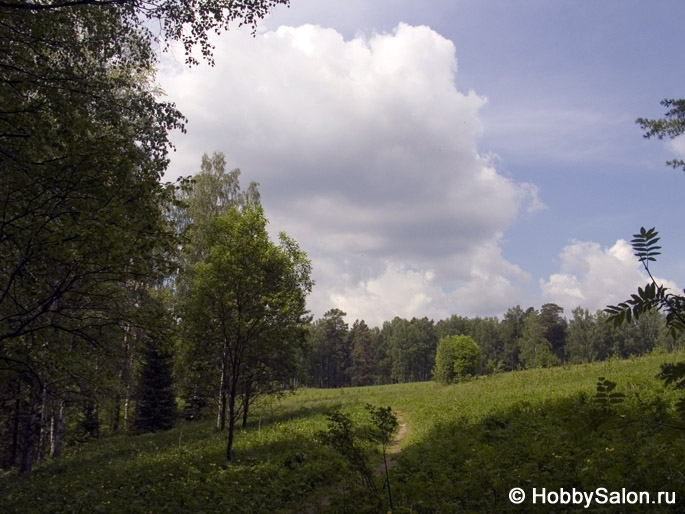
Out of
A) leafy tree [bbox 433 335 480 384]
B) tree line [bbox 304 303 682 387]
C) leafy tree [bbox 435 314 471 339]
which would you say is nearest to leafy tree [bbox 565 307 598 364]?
tree line [bbox 304 303 682 387]

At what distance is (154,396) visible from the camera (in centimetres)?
2658

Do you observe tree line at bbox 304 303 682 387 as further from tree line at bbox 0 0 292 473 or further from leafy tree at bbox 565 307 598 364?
tree line at bbox 0 0 292 473

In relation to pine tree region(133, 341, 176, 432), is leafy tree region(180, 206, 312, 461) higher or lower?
higher

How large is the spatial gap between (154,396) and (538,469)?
23980mm

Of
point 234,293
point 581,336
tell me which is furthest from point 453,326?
point 234,293

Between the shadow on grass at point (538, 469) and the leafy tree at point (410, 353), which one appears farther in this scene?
the leafy tree at point (410, 353)

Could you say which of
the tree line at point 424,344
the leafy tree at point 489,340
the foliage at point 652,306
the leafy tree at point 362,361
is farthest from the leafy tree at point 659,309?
the leafy tree at point 489,340

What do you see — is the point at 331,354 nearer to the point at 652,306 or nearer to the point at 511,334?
the point at 511,334

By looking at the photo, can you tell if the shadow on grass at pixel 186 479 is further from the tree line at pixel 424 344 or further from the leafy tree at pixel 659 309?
the tree line at pixel 424 344

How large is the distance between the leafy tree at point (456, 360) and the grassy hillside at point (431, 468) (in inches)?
1111

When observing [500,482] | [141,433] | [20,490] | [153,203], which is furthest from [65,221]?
[141,433]

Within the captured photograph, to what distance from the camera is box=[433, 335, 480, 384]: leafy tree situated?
45.4 metres

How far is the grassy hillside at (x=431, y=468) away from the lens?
271 inches

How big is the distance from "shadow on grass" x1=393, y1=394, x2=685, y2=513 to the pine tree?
19.8 m
